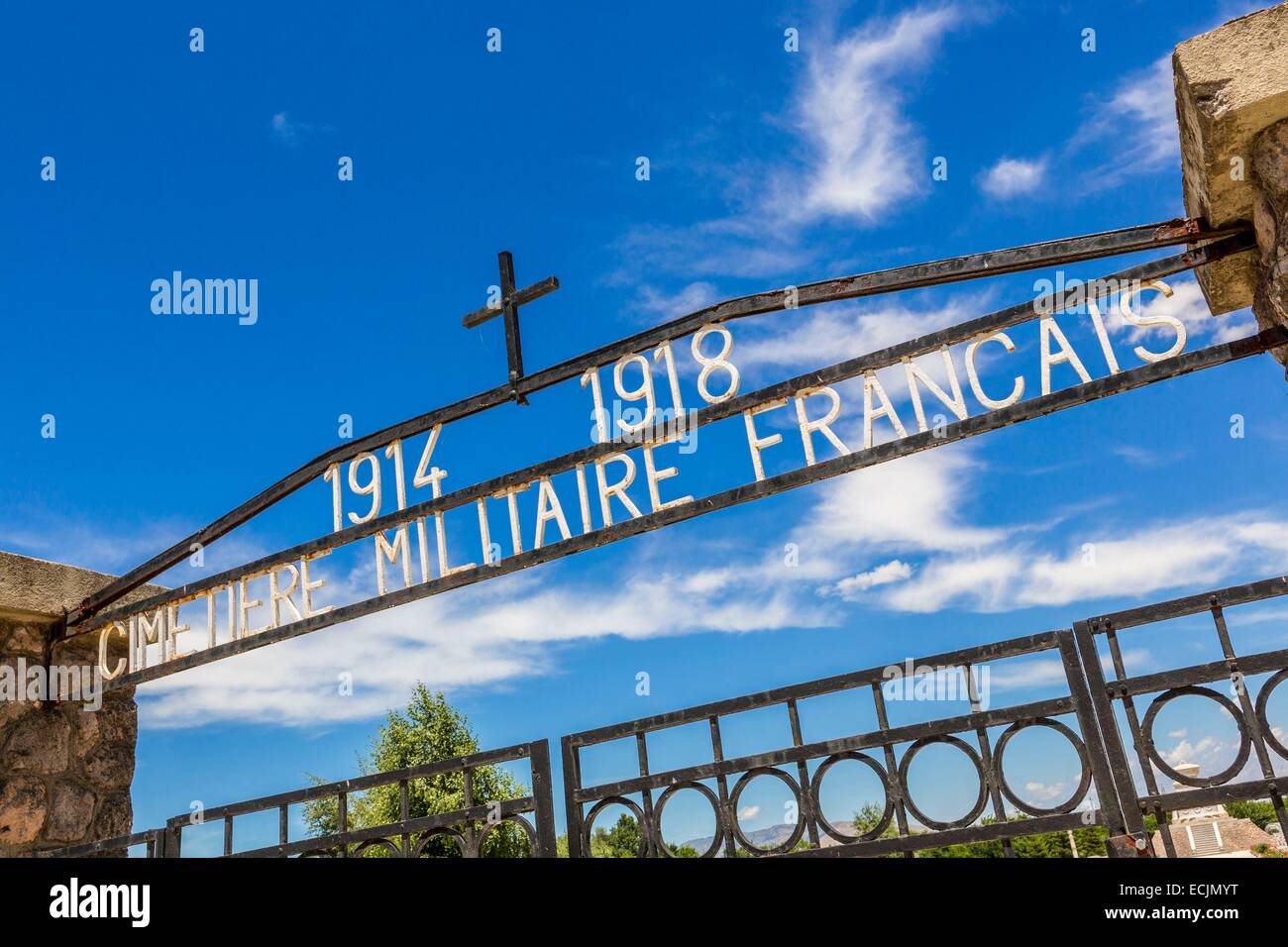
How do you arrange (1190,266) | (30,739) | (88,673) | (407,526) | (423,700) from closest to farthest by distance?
1. (1190,266)
2. (407,526)
3. (30,739)
4. (88,673)
5. (423,700)

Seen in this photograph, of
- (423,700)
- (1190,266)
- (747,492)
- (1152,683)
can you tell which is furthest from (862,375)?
(423,700)

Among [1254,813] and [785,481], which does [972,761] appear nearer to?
[785,481]

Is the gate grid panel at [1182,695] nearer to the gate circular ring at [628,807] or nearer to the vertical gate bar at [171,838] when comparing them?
the gate circular ring at [628,807]

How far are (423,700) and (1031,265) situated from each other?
26.7m

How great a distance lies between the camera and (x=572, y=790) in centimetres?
421

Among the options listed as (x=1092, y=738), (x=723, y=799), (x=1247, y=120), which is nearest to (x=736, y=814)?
(x=723, y=799)

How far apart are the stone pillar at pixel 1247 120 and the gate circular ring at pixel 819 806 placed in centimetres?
228

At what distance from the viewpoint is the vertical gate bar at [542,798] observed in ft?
13.4

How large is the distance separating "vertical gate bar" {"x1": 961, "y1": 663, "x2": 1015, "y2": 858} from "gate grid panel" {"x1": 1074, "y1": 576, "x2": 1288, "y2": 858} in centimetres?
40

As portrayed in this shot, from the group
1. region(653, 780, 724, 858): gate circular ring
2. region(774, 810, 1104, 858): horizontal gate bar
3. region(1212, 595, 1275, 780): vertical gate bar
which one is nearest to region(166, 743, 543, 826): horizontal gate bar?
region(653, 780, 724, 858): gate circular ring

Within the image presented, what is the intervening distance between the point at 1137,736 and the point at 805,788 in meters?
1.23

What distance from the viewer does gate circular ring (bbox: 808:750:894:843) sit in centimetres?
361
